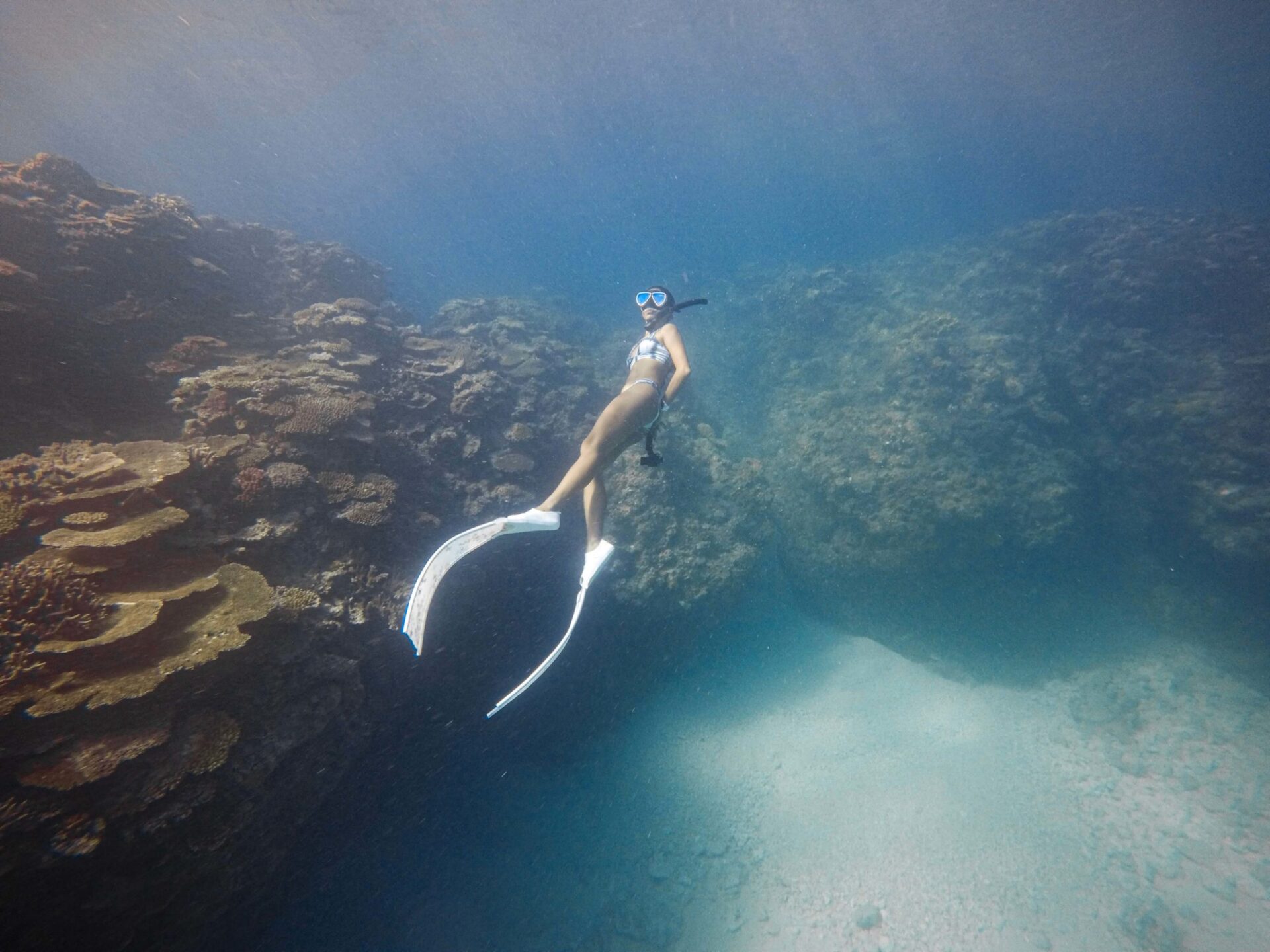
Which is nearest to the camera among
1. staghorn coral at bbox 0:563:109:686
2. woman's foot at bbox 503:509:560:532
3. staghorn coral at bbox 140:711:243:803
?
staghorn coral at bbox 0:563:109:686

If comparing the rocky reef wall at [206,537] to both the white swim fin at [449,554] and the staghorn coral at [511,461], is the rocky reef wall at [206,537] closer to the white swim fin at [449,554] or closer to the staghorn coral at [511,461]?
the staghorn coral at [511,461]

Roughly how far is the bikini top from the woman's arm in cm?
7

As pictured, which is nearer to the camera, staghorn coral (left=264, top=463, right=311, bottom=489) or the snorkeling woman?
the snorkeling woman

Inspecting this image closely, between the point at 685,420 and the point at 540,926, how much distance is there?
10006 mm

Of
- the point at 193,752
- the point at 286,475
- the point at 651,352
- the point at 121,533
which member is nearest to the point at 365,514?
the point at 286,475

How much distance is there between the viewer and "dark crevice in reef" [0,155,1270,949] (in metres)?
3.51

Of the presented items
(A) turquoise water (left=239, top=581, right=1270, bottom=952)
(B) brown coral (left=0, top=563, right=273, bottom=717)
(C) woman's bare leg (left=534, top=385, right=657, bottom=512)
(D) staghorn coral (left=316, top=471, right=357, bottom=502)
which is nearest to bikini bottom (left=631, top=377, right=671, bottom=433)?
(C) woman's bare leg (left=534, top=385, right=657, bottom=512)

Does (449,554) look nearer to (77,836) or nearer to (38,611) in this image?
(38,611)

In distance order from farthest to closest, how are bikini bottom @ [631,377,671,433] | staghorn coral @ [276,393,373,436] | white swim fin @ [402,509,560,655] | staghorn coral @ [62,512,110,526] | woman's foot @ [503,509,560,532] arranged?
staghorn coral @ [276,393,373,436]
bikini bottom @ [631,377,671,433]
woman's foot @ [503,509,560,532]
white swim fin @ [402,509,560,655]
staghorn coral @ [62,512,110,526]

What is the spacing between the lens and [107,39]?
24250 mm

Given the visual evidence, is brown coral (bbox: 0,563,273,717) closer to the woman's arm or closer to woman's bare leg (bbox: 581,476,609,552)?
woman's bare leg (bbox: 581,476,609,552)

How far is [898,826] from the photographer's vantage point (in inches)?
A: 289

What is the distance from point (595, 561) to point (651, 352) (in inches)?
106

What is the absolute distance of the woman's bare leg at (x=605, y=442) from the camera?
457cm
